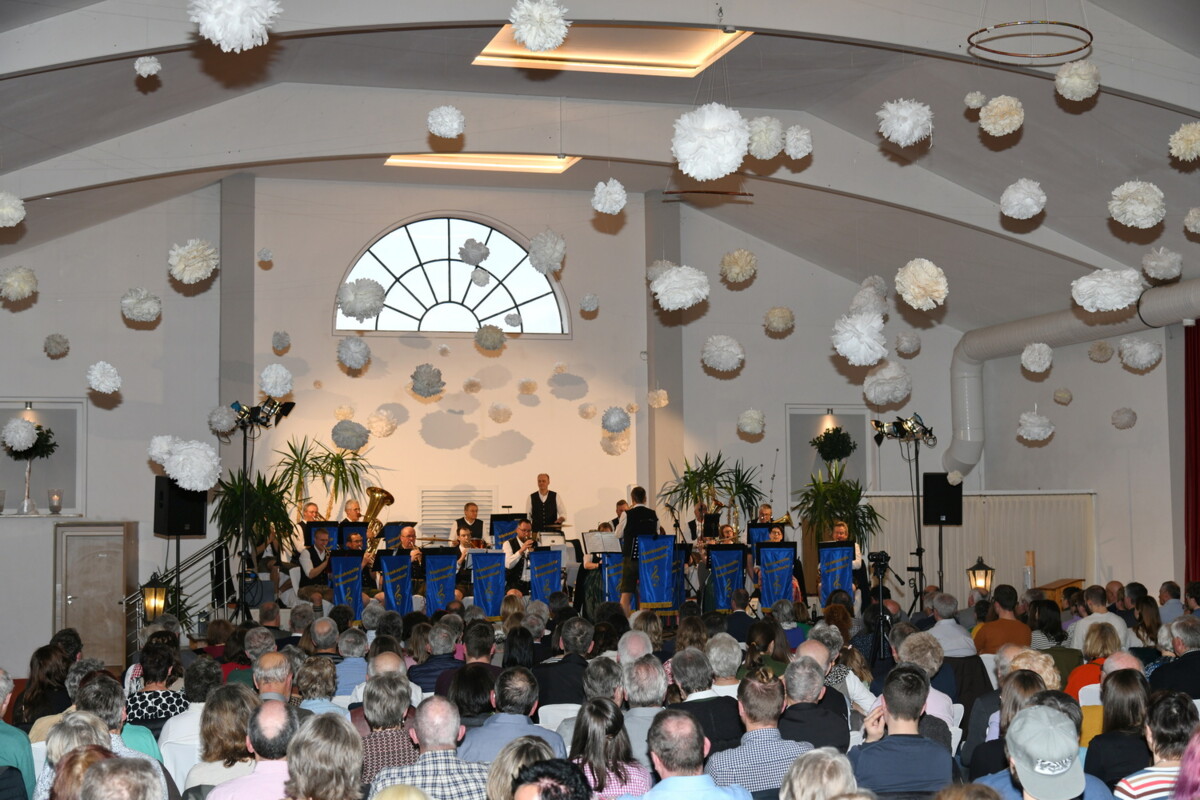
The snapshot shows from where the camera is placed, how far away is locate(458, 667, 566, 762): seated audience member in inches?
195

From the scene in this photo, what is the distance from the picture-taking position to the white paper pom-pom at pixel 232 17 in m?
6.74

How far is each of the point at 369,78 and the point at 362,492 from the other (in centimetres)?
614

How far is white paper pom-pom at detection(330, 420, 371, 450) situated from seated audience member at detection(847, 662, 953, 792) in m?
11.6

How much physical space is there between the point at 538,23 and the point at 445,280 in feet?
33.5

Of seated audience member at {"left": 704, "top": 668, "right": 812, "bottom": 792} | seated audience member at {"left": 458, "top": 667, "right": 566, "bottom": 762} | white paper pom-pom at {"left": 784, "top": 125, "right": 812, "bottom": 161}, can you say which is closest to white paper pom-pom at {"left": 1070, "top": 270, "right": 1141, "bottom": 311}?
white paper pom-pom at {"left": 784, "top": 125, "right": 812, "bottom": 161}

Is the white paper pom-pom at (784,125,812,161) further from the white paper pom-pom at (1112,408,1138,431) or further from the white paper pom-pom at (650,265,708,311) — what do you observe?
the white paper pom-pom at (1112,408,1138,431)

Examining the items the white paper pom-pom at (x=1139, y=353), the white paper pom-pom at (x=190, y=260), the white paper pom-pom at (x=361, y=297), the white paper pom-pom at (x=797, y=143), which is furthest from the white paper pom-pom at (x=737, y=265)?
the white paper pom-pom at (x=190, y=260)

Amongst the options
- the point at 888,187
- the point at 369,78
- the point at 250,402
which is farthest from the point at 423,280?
the point at 888,187

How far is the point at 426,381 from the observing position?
1605 cm

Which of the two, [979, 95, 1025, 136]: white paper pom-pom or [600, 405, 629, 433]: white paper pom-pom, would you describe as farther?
[600, 405, 629, 433]: white paper pom-pom

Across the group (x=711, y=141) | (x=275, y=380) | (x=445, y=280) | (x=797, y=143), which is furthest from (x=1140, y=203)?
(x=445, y=280)

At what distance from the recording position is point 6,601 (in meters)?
13.5

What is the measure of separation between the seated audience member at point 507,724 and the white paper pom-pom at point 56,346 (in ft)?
39.5

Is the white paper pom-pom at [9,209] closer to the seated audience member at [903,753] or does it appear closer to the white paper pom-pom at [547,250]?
the white paper pom-pom at [547,250]
